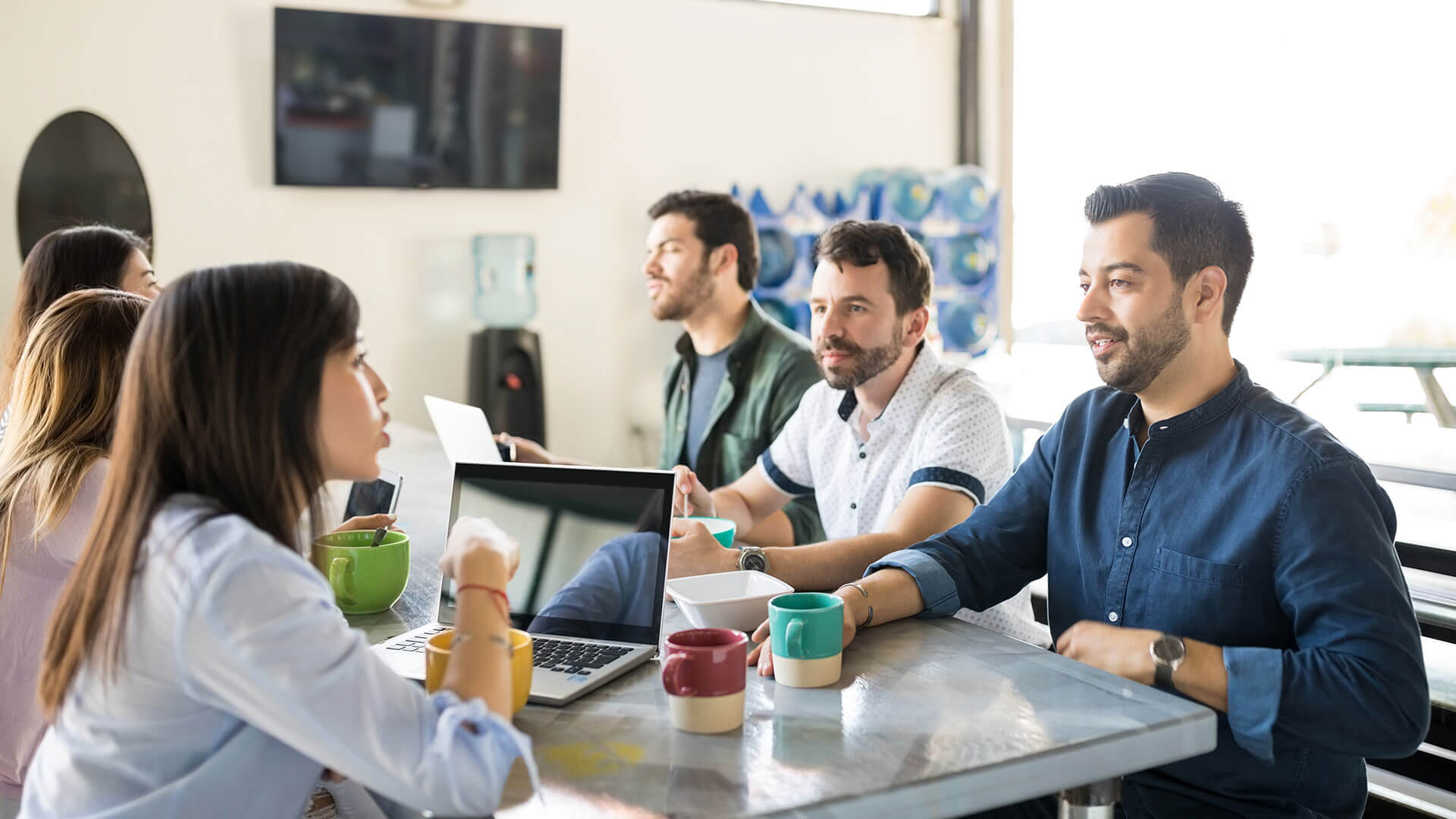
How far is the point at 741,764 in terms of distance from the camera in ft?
3.34

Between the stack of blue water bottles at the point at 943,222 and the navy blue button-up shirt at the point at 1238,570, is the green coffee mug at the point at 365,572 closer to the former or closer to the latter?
the navy blue button-up shirt at the point at 1238,570

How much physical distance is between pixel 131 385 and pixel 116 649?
21 cm

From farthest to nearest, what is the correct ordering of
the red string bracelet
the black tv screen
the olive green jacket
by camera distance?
the black tv screen, the olive green jacket, the red string bracelet

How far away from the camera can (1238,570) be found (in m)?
1.37

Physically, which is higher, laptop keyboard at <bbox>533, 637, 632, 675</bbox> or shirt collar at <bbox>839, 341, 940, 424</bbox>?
shirt collar at <bbox>839, 341, 940, 424</bbox>

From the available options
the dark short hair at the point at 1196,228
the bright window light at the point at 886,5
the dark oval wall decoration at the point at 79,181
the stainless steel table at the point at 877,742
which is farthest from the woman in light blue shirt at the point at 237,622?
the bright window light at the point at 886,5

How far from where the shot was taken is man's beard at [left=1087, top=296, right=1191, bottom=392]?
1498 millimetres

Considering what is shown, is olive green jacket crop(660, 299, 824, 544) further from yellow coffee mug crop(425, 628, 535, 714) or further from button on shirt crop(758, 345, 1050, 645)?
yellow coffee mug crop(425, 628, 535, 714)

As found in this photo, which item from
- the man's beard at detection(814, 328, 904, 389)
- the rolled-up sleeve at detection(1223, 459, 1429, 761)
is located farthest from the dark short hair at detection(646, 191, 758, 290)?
the rolled-up sleeve at detection(1223, 459, 1429, 761)

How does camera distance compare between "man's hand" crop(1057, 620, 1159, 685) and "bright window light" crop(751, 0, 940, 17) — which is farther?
"bright window light" crop(751, 0, 940, 17)

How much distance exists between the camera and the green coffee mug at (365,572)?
5.22 ft

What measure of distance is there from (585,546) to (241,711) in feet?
1.73

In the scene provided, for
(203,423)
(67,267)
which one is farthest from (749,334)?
(203,423)

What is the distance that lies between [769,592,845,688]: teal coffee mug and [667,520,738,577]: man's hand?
0.42 meters
